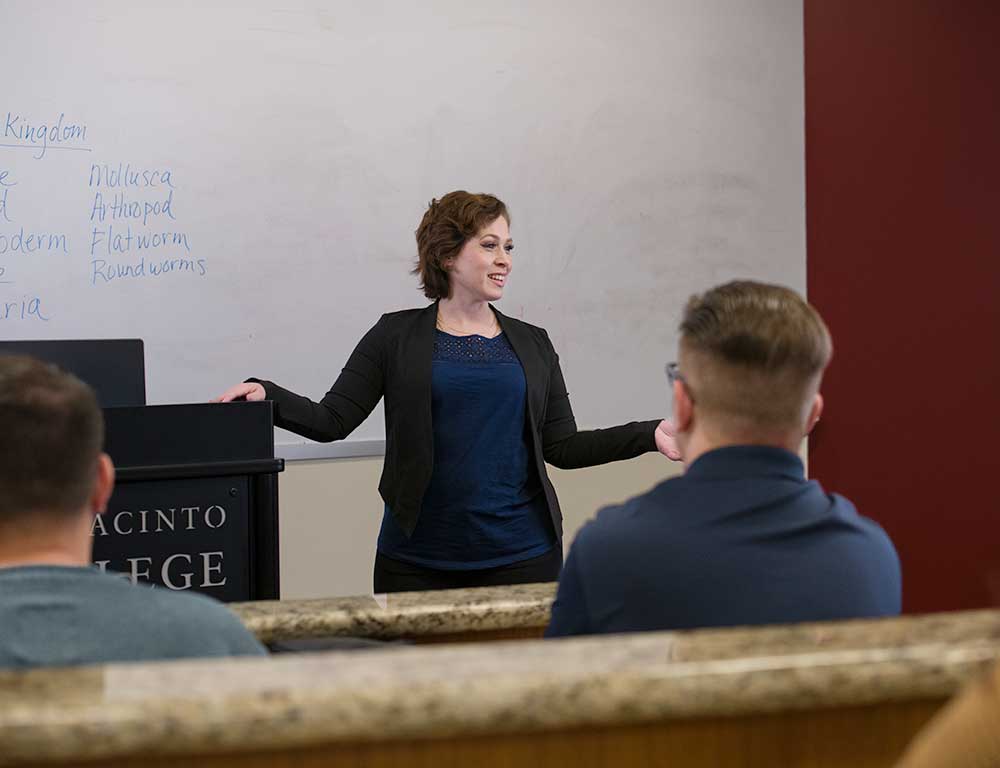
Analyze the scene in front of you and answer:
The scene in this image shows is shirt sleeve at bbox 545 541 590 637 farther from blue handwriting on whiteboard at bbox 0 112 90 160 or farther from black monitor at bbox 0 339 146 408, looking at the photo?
blue handwriting on whiteboard at bbox 0 112 90 160

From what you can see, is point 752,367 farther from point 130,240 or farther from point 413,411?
point 130,240

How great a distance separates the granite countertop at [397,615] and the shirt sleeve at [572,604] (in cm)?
19

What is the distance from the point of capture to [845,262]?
4.31m

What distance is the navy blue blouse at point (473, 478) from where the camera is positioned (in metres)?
2.72

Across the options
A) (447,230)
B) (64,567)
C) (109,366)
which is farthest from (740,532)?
(447,230)

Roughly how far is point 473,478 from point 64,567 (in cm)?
176

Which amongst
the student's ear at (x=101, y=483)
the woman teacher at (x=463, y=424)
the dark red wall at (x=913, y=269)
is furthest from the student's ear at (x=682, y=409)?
the dark red wall at (x=913, y=269)

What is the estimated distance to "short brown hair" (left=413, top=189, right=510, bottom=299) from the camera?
9.43ft

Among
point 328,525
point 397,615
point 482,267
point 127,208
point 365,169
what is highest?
point 365,169

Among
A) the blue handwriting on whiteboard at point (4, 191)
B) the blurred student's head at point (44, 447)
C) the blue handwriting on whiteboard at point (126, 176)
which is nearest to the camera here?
the blurred student's head at point (44, 447)

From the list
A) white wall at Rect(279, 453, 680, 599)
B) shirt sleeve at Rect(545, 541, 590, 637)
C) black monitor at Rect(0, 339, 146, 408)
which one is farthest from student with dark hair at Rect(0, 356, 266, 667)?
white wall at Rect(279, 453, 680, 599)

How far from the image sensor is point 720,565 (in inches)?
43.3

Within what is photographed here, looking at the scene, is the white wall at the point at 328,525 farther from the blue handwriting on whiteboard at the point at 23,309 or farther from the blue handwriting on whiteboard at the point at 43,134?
Result: the blue handwriting on whiteboard at the point at 43,134

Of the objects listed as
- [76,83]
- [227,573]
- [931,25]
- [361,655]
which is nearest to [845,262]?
[931,25]
